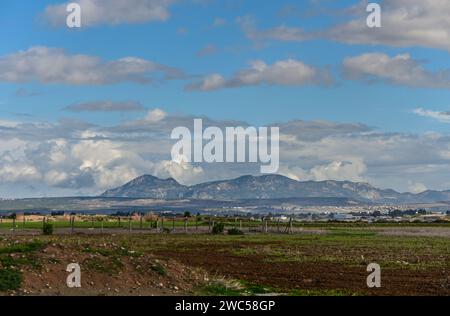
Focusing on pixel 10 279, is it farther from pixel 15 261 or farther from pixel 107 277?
pixel 107 277

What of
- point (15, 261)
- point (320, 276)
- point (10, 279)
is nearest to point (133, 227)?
point (320, 276)

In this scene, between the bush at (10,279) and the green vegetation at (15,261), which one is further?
the green vegetation at (15,261)

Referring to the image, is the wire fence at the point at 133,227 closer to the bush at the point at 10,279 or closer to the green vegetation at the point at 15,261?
the green vegetation at the point at 15,261

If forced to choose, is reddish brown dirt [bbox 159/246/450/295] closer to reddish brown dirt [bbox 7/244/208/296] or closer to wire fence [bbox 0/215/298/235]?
reddish brown dirt [bbox 7/244/208/296]

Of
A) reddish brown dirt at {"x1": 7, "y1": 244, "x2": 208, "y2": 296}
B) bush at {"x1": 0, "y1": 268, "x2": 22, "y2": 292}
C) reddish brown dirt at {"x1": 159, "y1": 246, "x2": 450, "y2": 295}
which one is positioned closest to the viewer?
bush at {"x1": 0, "y1": 268, "x2": 22, "y2": 292}

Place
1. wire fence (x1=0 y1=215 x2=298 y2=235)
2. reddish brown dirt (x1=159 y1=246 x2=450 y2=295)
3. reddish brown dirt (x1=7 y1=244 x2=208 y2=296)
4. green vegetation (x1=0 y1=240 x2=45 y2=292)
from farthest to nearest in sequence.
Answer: wire fence (x1=0 y1=215 x2=298 y2=235)
reddish brown dirt (x1=159 y1=246 x2=450 y2=295)
reddish brown dirt (x1=7 y1=244 x2=208 y2=296)
green vegetation (x1=0 y1=240 x2=45 y2=292)

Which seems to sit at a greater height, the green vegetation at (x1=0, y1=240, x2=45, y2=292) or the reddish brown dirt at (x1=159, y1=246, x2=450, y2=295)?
the green vegetation at (x1=0, y1=240, x2=45, y2=292)

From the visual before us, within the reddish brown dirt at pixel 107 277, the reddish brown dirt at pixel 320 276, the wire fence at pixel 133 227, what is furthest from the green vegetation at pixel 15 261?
the wire fence at pixel 133 227

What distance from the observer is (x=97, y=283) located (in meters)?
30.8

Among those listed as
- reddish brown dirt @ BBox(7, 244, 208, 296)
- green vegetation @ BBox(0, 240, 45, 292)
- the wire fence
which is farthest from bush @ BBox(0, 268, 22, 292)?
the wire fence

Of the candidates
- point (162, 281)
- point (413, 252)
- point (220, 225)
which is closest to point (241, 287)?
point (162, 281)

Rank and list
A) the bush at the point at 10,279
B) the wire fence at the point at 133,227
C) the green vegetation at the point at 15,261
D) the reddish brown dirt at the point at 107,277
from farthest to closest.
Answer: the wire fence at the point at 133,227 < the reddish brown dirt at the point at 107,277 < the green vegetation at the point at 15,261 < the bush at the point at 10,279

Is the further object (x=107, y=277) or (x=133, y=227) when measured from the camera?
(x=133, y=227)
